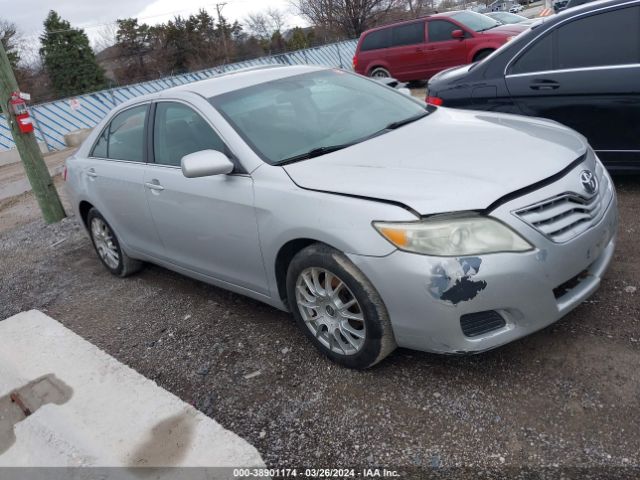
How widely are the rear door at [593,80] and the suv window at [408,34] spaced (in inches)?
375

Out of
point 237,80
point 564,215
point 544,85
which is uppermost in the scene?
point 237,80

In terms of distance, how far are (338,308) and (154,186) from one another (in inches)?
70.5

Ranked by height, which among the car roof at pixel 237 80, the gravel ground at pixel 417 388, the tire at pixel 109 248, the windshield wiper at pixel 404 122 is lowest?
the gravel ground at pixel 417 388

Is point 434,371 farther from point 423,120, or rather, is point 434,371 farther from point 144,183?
point 144,183

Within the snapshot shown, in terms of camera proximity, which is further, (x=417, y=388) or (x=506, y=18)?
(x=506, y=18)

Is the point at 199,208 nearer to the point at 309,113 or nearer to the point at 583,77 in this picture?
the point at 309,113

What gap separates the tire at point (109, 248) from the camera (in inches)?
196

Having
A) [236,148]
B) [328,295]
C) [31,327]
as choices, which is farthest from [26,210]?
[328,295]

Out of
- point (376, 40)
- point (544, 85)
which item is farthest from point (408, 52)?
point (544, 85)

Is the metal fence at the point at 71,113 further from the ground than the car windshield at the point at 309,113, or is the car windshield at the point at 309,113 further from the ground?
the car windshield at the point at 309,113

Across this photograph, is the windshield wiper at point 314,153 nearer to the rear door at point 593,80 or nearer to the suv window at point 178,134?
the suv window at point 178,134

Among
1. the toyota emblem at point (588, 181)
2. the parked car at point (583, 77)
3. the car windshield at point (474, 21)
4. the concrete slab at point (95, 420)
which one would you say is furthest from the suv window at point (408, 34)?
the concrete slab at point (95, 420)

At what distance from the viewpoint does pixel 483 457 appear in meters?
2.39

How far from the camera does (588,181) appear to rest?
9.49ft
